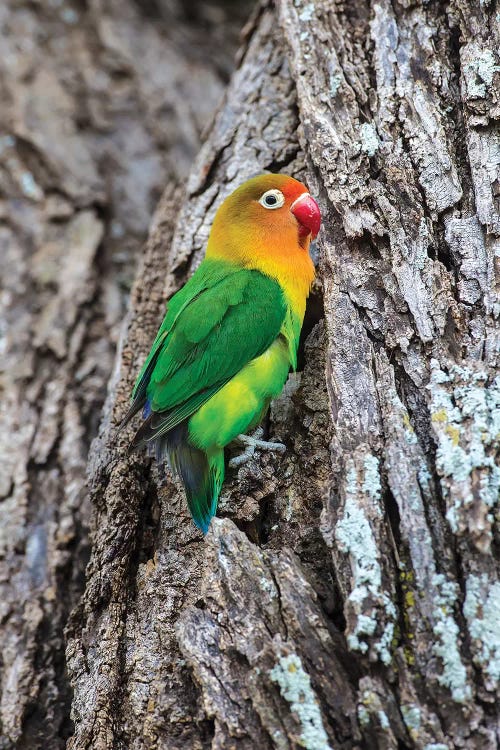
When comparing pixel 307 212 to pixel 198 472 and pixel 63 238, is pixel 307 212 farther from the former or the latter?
pixel 63 238

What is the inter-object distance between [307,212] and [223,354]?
2.19 ft

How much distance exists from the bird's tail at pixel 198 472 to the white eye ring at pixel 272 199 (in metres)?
1.05

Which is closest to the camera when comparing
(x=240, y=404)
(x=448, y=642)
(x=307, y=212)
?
(x=448, y=642)

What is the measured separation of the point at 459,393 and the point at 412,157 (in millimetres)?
1049

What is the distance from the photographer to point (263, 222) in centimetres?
305

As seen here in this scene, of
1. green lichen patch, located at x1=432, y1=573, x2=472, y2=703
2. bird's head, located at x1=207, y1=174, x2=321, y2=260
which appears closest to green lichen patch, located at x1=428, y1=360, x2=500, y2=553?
green lichen patch, located at x1=432, y1=573, x2=472, y2=703

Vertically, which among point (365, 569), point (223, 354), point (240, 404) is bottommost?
point (365, 569)

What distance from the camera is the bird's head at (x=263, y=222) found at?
2.94 metres

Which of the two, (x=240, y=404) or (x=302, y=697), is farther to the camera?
(x=240, y=404)

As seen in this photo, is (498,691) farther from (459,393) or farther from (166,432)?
(166,432)

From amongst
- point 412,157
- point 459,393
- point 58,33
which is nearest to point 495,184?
point 412,157

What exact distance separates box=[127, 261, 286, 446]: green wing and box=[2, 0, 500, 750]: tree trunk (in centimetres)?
22

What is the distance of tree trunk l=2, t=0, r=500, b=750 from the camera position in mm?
1817

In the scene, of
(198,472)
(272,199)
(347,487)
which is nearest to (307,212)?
(272,199)
